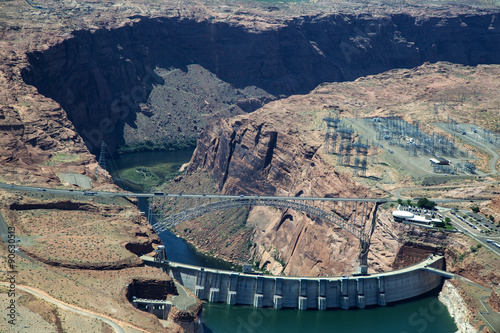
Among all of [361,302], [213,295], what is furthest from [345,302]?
[213,295]

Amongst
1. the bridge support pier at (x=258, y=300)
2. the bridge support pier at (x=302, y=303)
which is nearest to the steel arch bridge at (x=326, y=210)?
the bridge support pier at (x=302, y=303)

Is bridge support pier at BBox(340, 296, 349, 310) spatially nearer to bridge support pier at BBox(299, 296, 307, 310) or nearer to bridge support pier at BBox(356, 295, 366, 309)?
bridge support pier at BBox(356, 295, 366, 309)

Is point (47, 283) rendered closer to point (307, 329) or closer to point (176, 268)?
point (176, 268)

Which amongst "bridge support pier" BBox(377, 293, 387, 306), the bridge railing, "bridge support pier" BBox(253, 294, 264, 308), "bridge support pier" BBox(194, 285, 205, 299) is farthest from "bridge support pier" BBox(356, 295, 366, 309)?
"bridge support pier" BBox(194, 285, 205, 299)

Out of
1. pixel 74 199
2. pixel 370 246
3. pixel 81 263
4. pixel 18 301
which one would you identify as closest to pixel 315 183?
pixel 370 246

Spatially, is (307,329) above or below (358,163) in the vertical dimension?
below

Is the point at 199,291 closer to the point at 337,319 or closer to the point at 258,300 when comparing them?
the point at 258,300

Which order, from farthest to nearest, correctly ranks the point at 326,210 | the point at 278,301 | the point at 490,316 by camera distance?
the point at 326,210
the point at 278,301
the point at 490,316

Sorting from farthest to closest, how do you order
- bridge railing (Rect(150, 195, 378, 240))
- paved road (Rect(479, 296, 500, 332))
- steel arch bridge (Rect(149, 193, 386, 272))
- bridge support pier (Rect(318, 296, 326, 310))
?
bridge railing (Rect(150, 195, 378, 240))
steel arch bridge (Rect(149, 193, 386, 272))
bridge support pier (Rect(318, 296, 326, 310))
paved road (Rect(479, 296, 500, 332))
